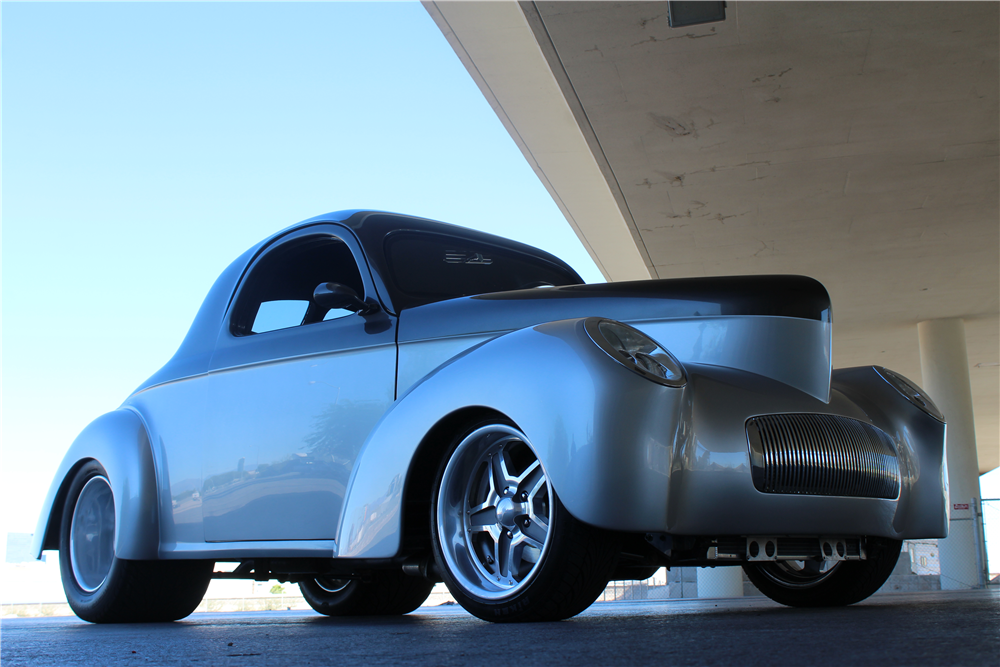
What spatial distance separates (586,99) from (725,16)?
1749mm

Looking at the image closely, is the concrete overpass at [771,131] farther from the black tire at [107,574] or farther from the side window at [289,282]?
the black tire at [107,574]

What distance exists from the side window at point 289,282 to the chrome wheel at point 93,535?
110cm

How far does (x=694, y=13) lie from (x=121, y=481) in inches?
226

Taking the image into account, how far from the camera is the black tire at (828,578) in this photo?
3541 millimetres

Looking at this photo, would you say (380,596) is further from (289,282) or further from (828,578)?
(828,578)

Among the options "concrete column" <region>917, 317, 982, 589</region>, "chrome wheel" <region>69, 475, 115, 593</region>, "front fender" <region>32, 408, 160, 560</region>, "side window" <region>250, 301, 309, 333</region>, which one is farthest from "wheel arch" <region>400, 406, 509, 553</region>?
"concrete column" <region>917, 317, 982, 589</region>

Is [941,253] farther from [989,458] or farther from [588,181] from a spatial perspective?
[989,458]

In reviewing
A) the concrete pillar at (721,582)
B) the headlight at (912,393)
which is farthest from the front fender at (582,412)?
the concrete pillar at (721,582)

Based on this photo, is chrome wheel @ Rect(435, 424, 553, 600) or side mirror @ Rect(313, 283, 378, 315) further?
side mirror @ Rect(313, 283, 378, 315)

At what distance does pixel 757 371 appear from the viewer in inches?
119

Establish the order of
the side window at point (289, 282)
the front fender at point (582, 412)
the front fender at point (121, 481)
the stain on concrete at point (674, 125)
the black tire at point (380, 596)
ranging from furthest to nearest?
1. the stain on concrete at point (674, 125)
2. the black tire at point (380, 596)
3. the side window at point (289, 282)
4. the front fender at point (121, 481)
5. the front fender at point (582, 412)

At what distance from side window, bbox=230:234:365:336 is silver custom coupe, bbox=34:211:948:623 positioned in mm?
12

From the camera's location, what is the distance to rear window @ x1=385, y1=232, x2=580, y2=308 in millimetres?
3887

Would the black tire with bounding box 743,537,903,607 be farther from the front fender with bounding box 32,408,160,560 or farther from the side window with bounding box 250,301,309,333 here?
the front fender with bounding box 32,408,160,560
